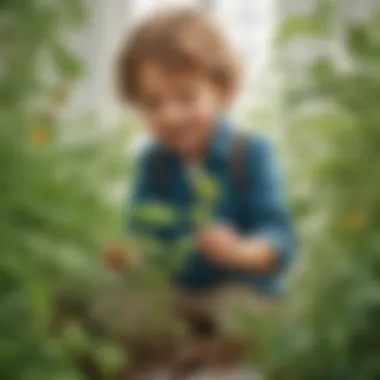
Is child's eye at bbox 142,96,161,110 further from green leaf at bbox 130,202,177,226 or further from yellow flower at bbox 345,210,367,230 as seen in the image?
yellow flower at bbox 345,210,367,230

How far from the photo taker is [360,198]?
1258 mm

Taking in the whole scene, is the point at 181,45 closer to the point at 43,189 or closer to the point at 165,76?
the point at 165,76

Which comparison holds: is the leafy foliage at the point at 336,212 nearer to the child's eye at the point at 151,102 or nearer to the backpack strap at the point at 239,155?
the backpack strap at the point at 239,155

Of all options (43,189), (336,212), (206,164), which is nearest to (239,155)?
(206,164)

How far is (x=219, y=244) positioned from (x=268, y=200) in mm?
87

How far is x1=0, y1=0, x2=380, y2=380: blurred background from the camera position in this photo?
1.22 metres

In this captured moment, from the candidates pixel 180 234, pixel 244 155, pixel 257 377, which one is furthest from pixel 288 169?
pixel 257 377

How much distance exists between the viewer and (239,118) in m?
1.31

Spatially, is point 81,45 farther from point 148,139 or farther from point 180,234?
point 180,234

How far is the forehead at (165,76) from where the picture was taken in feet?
4.32

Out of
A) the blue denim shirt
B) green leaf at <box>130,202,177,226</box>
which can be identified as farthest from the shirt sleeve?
green leaf at <box>130,202,177,226</box>

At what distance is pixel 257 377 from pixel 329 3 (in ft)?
1.58

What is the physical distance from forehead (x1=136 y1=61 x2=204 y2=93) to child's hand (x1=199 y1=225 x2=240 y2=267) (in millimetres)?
196

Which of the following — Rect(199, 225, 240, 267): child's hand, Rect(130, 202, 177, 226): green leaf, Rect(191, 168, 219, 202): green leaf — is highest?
Rect(191, 168, 219, 202): green leaf
